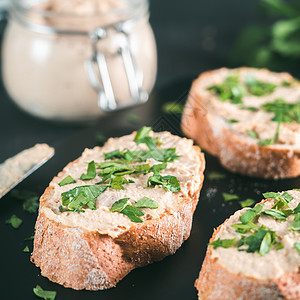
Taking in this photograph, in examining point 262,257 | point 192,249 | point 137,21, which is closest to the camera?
point 262,257

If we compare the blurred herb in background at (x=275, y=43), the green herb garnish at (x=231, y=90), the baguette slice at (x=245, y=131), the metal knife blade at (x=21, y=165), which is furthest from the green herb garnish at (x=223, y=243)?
the blurred herb in background at (x=275, y=43)

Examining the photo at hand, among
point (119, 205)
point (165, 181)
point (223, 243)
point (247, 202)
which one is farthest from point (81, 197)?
point (247, 202)

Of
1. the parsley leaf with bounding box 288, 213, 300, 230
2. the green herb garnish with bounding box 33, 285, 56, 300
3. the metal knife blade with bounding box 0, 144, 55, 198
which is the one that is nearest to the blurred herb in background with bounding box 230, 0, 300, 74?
the metal knife blade with bounding box 0, 144, 55, 198

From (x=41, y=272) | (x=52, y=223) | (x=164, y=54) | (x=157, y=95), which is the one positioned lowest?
(x=164, y=54)

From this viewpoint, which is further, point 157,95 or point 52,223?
point 157,95

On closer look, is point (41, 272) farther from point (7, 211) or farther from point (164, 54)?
point (164, 54)

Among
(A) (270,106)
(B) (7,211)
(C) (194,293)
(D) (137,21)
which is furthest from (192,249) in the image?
(D) (137,21)
